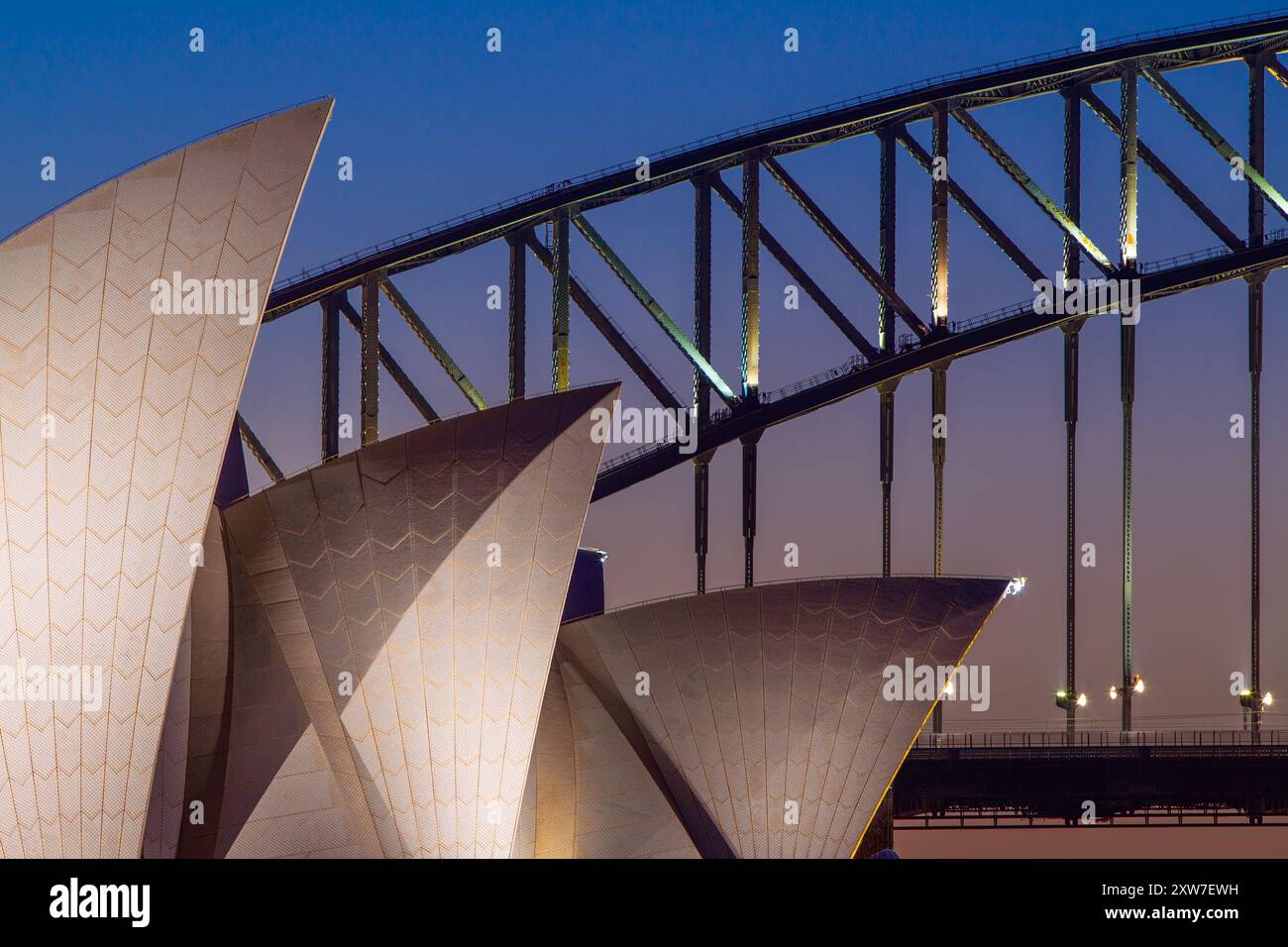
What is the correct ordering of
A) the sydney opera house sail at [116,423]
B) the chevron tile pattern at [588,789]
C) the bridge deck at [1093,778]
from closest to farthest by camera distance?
1. the sydney opera house sail at [116,423]
2. the chevron tile pattern at [588,789]
3. the bridge deck at [1093,778]

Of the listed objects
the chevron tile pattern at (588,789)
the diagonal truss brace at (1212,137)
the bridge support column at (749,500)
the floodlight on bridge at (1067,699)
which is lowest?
the chevron tile pattern at (588,789)

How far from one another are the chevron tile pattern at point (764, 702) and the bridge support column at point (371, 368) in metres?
30.6

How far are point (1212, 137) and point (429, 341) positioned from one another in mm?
34729

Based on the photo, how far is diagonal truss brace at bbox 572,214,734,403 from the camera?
68.5 meters

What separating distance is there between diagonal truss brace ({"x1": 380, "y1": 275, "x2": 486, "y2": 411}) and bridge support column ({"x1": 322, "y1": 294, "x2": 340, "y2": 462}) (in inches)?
160

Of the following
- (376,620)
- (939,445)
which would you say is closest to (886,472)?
(939,445)

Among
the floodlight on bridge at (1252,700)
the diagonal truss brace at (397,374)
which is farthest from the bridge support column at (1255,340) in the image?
the diagonal truss brace at (397,374)

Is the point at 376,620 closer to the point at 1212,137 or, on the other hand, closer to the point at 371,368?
the point at 371,368

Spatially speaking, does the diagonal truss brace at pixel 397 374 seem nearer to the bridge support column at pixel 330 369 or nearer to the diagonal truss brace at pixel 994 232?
the bridge support column at pixel 330 369

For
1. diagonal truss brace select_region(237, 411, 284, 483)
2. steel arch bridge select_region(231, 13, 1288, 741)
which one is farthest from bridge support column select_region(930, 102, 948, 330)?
diagonal truss brace select_region(237, 411, 284, 483)

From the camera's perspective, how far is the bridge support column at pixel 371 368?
228ft

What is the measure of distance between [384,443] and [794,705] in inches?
554

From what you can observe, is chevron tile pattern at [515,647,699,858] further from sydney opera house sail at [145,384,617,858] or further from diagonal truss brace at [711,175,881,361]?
diagonal truss brace at [711,175,881,361]
